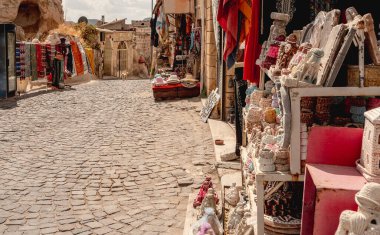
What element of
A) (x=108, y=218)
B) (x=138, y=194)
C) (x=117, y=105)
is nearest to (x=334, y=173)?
(x=108, y=218)

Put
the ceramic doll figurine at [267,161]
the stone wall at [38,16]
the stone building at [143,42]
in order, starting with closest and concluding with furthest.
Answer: the ceramic doll figurine at [267,161] → the stone wall at [38,16] → the stone building at [143,42]

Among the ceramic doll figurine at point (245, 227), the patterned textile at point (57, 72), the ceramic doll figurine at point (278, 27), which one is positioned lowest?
the ceramic doll figurine at point (245, 227)

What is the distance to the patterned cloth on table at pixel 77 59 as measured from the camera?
74.5 feet

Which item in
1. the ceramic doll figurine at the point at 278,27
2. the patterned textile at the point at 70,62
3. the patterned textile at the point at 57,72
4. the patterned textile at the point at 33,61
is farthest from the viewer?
the patterned textile at the point at 70,62

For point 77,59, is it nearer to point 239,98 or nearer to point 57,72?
point 57,72

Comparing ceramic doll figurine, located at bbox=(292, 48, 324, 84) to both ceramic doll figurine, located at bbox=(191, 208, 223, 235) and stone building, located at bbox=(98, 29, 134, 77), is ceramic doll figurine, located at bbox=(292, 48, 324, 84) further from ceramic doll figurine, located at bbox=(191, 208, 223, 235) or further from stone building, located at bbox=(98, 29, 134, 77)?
stone building, located at bbox=(98, 29, 134, 77)

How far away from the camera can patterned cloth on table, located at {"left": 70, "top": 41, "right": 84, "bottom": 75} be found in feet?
74.5

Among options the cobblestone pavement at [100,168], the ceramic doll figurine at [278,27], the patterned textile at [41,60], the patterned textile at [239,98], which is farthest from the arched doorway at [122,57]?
the ceramic doll figurine at [278,27]

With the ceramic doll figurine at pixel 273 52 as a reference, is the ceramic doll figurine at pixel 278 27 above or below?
above

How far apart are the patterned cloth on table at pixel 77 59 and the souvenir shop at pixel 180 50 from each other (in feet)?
12.9

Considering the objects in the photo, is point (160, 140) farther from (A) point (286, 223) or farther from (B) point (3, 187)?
(A) point (286, 223)

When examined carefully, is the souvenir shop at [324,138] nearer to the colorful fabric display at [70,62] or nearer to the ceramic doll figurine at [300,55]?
the ceramic doll figurine at [300,55]

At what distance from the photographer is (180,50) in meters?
20.7

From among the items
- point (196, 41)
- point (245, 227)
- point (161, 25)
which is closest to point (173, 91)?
point (196, 41)
